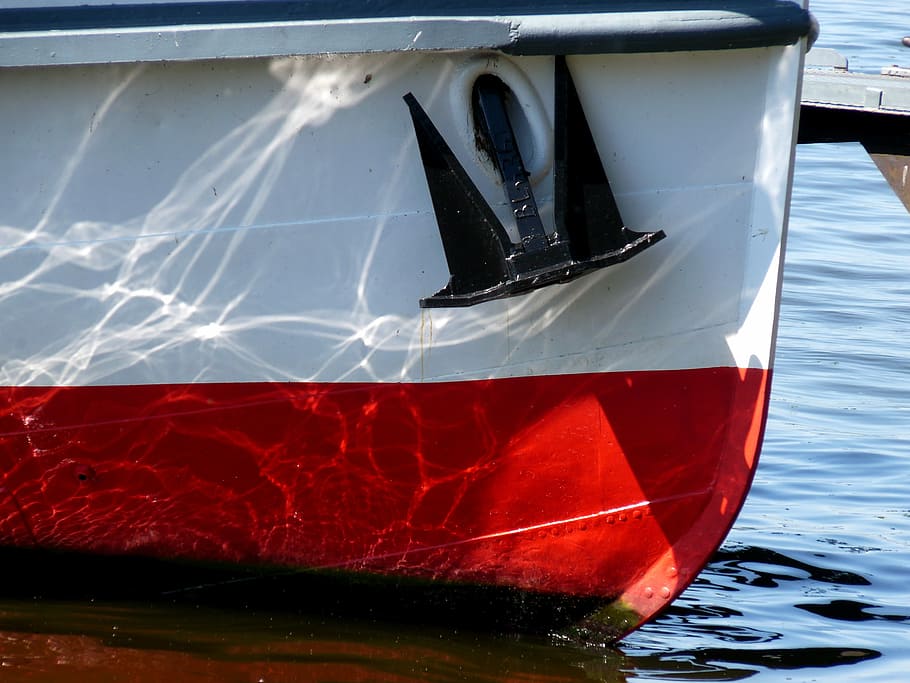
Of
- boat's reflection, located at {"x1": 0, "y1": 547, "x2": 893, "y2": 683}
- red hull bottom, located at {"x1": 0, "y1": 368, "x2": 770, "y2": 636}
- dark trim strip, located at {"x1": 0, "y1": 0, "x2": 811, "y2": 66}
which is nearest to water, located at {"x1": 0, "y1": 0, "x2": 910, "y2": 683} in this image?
boat's reflection, located at {"x1": 0, "y1": 547, "x2": 893, "y2": 683}

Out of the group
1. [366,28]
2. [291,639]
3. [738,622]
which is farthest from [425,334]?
[738,622]

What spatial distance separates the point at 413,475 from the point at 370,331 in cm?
44

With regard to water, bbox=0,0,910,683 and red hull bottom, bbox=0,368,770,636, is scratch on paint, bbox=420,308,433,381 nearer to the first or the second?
red hull bottom, bbox=0,368,770,636

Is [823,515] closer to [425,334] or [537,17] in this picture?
[425,334]

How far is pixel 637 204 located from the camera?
3.26m

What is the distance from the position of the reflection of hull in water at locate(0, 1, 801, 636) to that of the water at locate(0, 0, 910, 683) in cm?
21

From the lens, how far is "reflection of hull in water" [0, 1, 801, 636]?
10.4 ft

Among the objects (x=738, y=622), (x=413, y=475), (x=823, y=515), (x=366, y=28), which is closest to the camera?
(x=366, y=28)

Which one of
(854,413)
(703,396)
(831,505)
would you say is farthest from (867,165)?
(703,396)

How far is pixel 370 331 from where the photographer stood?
11.0 ft

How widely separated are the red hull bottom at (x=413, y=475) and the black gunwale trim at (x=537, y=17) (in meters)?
0.90

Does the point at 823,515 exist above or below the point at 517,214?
below

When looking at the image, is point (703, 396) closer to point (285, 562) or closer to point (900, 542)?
point (285, 562)

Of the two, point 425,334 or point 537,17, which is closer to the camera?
point 537,17
